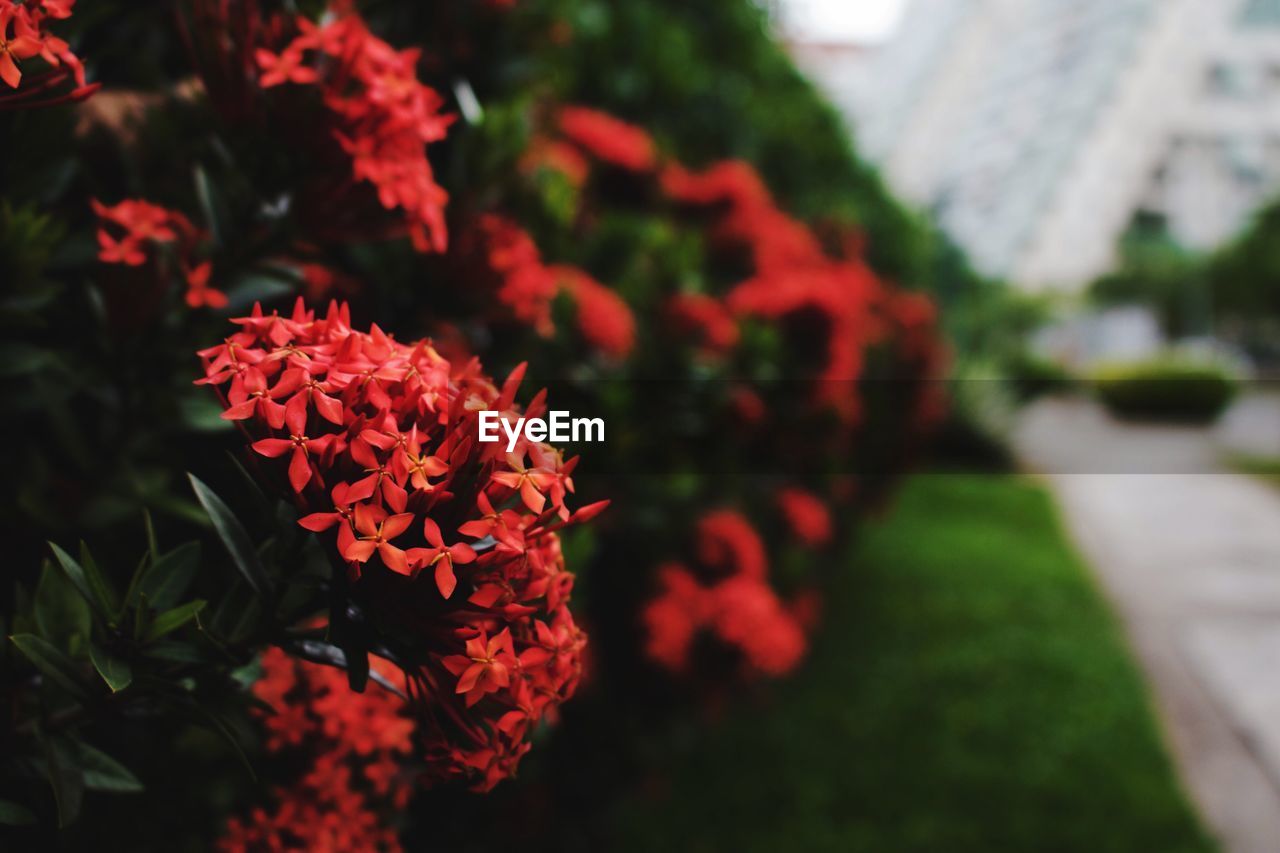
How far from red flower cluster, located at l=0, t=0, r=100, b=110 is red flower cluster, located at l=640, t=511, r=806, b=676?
191 cm

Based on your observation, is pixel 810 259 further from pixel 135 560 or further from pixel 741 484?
pixel 135 560

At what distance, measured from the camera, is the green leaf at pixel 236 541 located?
2.43ft

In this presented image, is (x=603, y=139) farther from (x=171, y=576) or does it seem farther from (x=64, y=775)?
(x=64, y=775)

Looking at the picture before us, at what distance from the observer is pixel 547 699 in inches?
31.4

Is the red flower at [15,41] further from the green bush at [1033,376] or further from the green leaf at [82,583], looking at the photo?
the green bush at [1033,376]

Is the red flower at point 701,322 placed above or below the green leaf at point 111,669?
below

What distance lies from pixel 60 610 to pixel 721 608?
1913 mm

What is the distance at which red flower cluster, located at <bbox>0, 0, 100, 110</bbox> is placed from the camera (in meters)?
0.73

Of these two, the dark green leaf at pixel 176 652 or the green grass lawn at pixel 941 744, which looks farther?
the green grass lawn at pixel 941 744

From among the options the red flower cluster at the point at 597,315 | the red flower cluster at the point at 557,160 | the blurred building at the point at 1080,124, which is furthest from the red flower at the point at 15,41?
the blurred building at the point at 1080,124

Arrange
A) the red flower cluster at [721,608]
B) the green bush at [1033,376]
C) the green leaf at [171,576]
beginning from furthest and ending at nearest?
the green bush at [1033,376]
the red flower cluster at [721,608]
the green leaf at [171,576]

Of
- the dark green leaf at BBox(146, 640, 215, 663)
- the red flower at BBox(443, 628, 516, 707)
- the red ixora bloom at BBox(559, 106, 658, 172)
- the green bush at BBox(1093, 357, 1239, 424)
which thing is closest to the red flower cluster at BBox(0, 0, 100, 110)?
the dark green leaf at BBox(146, 640, 215, 663)

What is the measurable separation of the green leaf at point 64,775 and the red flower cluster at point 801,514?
2627 mm

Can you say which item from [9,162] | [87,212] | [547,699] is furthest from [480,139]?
[547,699]
